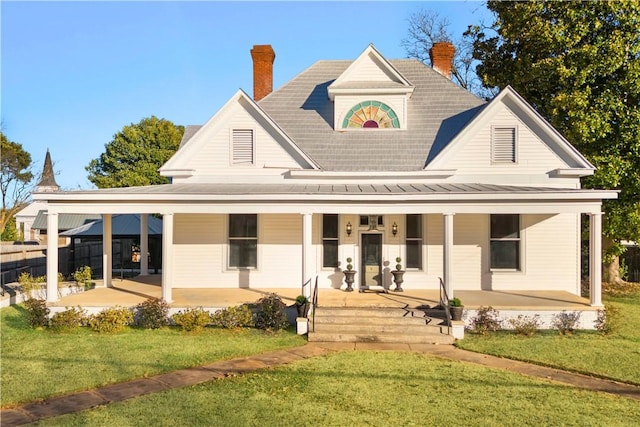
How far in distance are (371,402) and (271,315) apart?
510 cm

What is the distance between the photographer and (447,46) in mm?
20859

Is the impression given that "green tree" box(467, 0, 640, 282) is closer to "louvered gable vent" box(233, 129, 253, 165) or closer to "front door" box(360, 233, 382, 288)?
"front door" box(360, 233, 382, 288)

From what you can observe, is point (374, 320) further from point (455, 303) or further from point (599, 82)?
point (599, 82)

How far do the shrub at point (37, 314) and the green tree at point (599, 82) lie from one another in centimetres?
1786

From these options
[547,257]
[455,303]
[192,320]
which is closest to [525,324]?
[455,303]

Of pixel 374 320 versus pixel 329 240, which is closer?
pixel 374 320

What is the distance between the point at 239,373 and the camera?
9.14 metres

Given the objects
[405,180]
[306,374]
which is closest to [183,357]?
[306,374]

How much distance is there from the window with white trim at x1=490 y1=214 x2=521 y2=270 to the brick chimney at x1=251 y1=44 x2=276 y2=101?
1071 centimetres

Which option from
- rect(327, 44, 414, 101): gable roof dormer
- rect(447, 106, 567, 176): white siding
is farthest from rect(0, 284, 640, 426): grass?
rect(327, 44, 414, 101): gable roof dormer

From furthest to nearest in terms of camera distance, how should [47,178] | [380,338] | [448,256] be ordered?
[47,178] < [448,256] < [380,338]

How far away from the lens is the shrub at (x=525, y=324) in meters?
12.2

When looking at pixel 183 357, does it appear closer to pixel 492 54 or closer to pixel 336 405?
pixel 336 405

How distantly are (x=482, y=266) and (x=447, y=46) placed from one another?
10.2m
